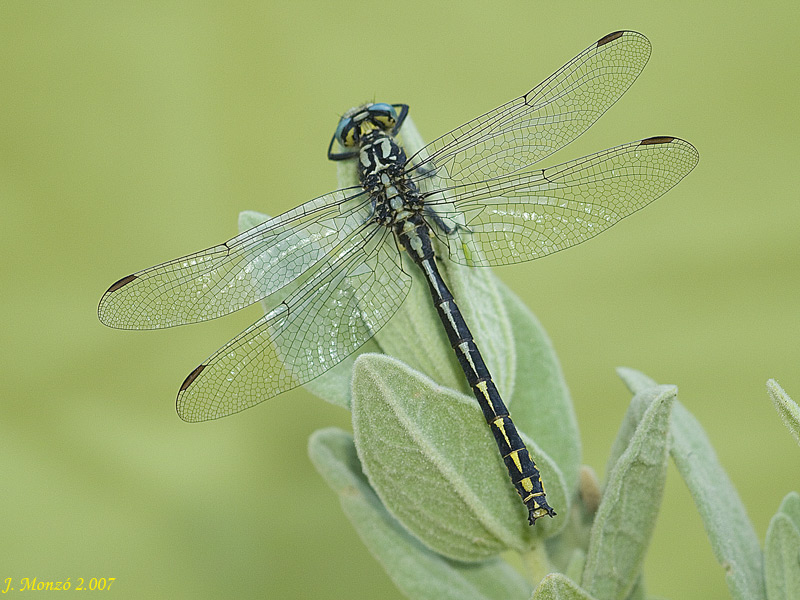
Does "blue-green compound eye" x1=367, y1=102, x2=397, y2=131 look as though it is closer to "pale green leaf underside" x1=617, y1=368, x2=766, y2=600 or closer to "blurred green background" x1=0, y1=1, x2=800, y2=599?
"pale green leaf underside" x1=617, y1=368, x2=766, y2=600

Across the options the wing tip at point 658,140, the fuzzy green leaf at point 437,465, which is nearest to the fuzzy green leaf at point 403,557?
the fuzzy green leaf at point 437,465

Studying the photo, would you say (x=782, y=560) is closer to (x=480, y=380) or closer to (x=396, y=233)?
(x=480, y=380)

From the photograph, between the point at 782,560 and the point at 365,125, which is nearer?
the point at 782,560

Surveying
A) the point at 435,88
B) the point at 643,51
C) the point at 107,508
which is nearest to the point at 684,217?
the point at 435,88

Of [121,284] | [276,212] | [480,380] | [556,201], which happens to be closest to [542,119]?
[556,201]

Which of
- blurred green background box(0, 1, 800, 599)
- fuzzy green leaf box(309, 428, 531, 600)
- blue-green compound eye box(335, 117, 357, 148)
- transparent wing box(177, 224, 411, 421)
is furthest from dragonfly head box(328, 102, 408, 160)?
blurred green background box(0, 1, 800, 599)
